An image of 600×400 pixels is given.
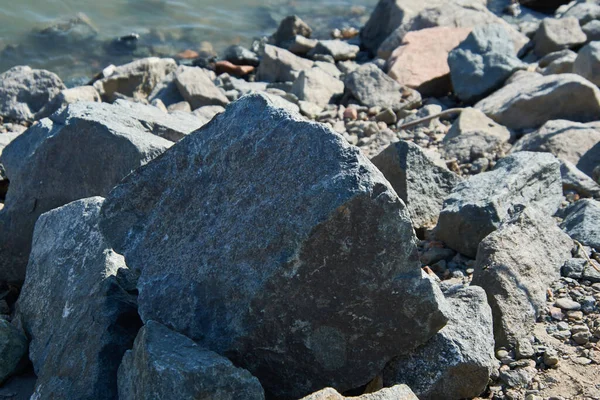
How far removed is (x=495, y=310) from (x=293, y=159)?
1.22m

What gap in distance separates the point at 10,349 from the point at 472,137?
13.1 ft

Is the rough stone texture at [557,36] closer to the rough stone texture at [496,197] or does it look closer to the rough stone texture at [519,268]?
the rough stone texture at [496,197]

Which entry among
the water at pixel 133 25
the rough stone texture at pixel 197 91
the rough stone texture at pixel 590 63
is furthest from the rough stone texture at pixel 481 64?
the water at pixel 133 25

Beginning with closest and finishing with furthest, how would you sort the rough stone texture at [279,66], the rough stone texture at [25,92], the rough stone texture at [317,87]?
the rough stone texture at [25,92], the rough stone texture at [317,87], the rough stone texture at [279,66]

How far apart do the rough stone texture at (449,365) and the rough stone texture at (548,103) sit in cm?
377

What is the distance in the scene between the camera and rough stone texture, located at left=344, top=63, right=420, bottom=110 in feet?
25.1

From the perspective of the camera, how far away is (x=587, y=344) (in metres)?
3.42

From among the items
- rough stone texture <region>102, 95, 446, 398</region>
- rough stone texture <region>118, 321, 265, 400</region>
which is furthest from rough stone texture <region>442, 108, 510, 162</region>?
rough stone texture <region>118, 321, 265, 400</region>

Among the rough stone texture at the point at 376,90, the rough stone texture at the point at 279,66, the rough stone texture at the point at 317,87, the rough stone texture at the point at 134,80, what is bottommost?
the rough stone texture at the point at 134,80

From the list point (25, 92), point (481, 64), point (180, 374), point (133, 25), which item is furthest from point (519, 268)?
point (133, 25)

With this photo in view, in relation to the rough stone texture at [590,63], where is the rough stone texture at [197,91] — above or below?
below

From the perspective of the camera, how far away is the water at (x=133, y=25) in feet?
35.5

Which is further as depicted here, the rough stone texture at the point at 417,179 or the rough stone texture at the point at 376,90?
the rough stone texture at the point at 376,90

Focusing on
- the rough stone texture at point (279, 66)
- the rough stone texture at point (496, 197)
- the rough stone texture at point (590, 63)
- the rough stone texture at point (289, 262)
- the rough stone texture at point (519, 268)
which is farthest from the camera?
the rough stone texture at point (279, 66)
